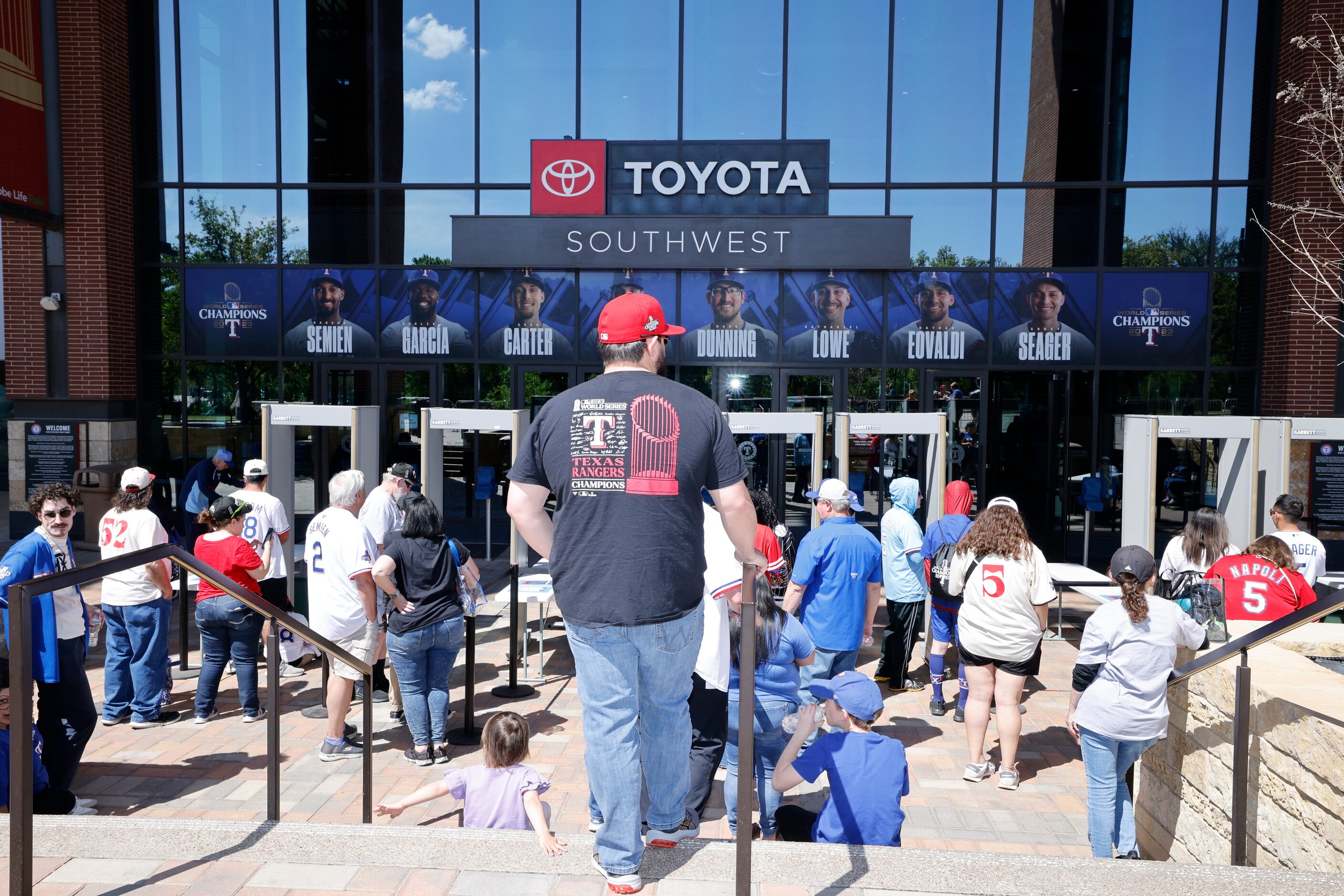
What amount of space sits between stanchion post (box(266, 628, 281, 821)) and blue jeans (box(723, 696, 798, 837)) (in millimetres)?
1908

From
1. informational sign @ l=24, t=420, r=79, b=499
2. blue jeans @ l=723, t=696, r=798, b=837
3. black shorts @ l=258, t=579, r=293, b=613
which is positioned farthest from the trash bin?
blue jeans @ l=723, t=696, r=798, b=837

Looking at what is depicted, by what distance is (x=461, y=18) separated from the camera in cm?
1318

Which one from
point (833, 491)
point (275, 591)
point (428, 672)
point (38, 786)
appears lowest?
point (38, 786)

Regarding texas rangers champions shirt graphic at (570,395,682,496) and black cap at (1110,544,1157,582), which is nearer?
texas rangers champions shirt graphic at (570,395,682,496)

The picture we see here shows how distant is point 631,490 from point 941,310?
36.5 ft

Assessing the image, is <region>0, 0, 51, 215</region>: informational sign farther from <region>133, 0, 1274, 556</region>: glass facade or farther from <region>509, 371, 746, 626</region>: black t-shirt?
<region>509, 371, 746, 626</region>: black t-shirt

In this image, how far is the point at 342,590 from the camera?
5.71 meters

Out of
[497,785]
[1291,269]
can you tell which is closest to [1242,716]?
[497,785]

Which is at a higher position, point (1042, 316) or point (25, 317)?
point (1042, 316)

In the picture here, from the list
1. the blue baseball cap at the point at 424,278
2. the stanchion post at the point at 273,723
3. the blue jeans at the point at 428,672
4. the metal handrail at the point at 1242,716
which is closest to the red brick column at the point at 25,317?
the blue baseball cap at the point at 424,278

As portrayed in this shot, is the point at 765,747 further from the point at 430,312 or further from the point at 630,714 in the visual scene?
the point at 430,312

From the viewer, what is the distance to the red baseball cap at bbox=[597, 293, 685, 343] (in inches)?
101

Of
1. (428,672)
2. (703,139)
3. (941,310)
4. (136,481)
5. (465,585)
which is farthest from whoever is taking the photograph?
(703,139)

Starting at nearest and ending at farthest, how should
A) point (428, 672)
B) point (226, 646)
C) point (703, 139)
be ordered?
point (428, 672) → point (226, 646) → point (703, 139)
